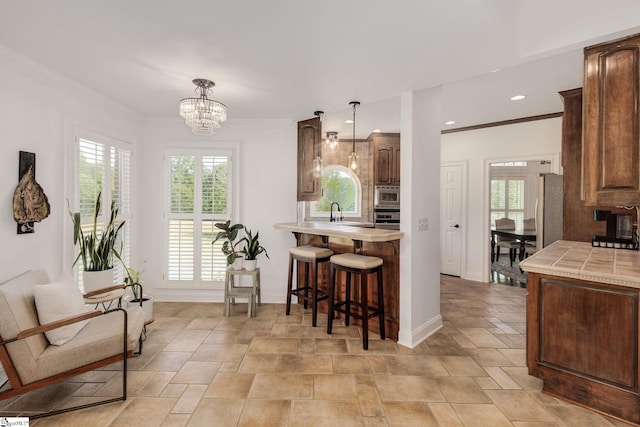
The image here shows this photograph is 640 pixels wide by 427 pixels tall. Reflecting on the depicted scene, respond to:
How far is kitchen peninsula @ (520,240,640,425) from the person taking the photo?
1.99 m

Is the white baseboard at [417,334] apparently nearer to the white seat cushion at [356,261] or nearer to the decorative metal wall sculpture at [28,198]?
the white seat cushion at [356,261]

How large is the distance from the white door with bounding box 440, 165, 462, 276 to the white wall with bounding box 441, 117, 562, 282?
0.15 meters

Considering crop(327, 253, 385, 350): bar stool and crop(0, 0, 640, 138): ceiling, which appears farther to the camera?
crop(327, 253, 385, 350): bar stool

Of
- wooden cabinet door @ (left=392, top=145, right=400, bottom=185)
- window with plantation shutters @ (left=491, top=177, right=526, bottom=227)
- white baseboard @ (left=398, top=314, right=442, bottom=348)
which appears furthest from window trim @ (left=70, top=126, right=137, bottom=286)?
window with plantation shutters @ (left=491, top=177, right=526, bottom=227)

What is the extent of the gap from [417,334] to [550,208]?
2919 mm

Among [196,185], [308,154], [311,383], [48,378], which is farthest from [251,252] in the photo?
[48,378]

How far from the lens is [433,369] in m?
2.66

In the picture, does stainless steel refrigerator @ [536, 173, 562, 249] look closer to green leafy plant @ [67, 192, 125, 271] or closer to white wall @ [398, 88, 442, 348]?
white wall @ [398, 88, 442, 348]

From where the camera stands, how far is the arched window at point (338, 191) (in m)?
6.66

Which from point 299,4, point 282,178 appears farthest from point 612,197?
point 282,178

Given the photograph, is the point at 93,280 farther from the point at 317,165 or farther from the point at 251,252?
the point at 317,165

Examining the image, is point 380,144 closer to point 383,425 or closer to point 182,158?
point 182,158

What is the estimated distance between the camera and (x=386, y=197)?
607 cm

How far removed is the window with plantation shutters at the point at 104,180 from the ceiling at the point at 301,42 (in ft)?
1.99
